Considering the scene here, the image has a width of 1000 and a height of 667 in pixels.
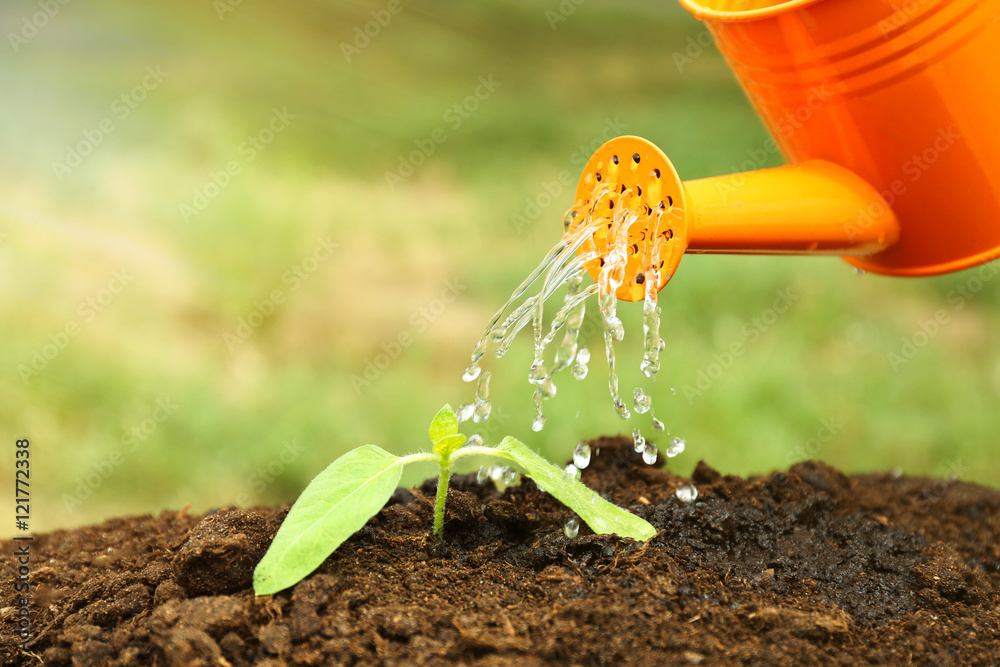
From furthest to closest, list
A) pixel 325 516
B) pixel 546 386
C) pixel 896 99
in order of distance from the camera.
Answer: pixel 896 99, pixel 546 386, pixel 325 516

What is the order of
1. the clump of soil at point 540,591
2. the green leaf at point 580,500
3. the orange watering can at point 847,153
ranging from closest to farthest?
the clump of soil at point 540,591 → the green leaf at point 580,500 → the orange watering can at point 847,153

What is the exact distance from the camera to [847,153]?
1057mm

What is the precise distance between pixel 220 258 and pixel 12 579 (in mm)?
1563

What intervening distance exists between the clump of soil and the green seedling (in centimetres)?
3

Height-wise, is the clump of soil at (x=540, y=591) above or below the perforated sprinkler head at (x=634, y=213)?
below

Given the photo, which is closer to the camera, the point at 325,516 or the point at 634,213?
the point at 325,516

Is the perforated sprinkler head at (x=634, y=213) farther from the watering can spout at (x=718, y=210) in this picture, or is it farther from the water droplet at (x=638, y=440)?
the water droplet at (x=638, y=440)

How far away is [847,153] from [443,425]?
2.10 ft

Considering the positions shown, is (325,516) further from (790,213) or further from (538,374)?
(790,213)

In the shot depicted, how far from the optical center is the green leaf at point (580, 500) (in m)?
0.80

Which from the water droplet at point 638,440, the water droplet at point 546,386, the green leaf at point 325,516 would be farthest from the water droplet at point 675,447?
the green leaf at point 325,516

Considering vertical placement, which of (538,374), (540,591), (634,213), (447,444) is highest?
(634,213)

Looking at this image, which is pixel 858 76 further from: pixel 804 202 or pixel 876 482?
pixel 876 482

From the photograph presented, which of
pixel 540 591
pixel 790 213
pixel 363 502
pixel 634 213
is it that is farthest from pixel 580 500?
pixel 790 213
